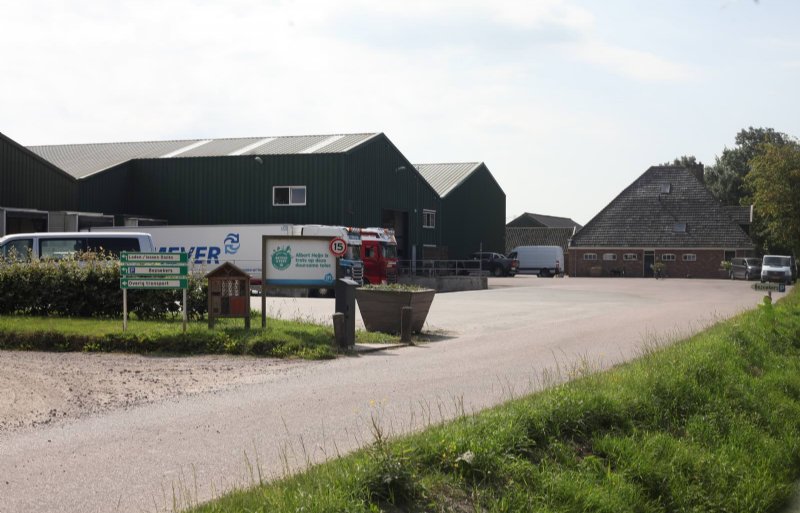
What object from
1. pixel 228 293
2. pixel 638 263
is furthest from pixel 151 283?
pixel 638 263

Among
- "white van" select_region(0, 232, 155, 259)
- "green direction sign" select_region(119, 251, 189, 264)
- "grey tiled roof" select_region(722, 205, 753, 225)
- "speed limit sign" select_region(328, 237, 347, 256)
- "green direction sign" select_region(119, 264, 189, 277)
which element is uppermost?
"grey tiled roof" select_region(722, 205, 753, 225)

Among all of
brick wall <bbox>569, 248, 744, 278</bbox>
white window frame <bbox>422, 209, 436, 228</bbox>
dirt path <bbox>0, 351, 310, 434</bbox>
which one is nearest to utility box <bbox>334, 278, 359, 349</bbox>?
dirt path <bbox>0, 351, 310, 434</bbox>

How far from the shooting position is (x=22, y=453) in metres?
8.31

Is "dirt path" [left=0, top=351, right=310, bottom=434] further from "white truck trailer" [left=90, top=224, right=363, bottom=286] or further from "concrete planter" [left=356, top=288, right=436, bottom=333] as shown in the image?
"white truck trailer" [left=90, top=224, right=363, bottom=286]

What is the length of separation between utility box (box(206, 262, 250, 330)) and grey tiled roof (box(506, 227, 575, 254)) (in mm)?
81178

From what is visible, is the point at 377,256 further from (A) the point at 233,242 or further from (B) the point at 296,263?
(B) the point at 296,263

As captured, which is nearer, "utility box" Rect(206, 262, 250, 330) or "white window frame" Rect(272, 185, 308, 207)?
"utility box" Rect(206, 262, 250, 330)

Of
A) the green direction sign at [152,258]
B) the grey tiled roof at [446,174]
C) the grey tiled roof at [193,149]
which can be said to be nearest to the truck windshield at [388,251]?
the grey tiled roof at [193,149]

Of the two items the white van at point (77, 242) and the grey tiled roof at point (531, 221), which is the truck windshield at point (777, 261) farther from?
the grey tiled roof at point (531, 221)

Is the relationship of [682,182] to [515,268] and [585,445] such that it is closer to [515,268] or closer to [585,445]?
[515,268]

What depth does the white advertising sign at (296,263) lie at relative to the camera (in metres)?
19.0

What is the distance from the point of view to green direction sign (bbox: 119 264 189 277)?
17.9 m

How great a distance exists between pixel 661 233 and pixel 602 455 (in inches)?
2706

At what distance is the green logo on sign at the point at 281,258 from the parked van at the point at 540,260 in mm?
56570
